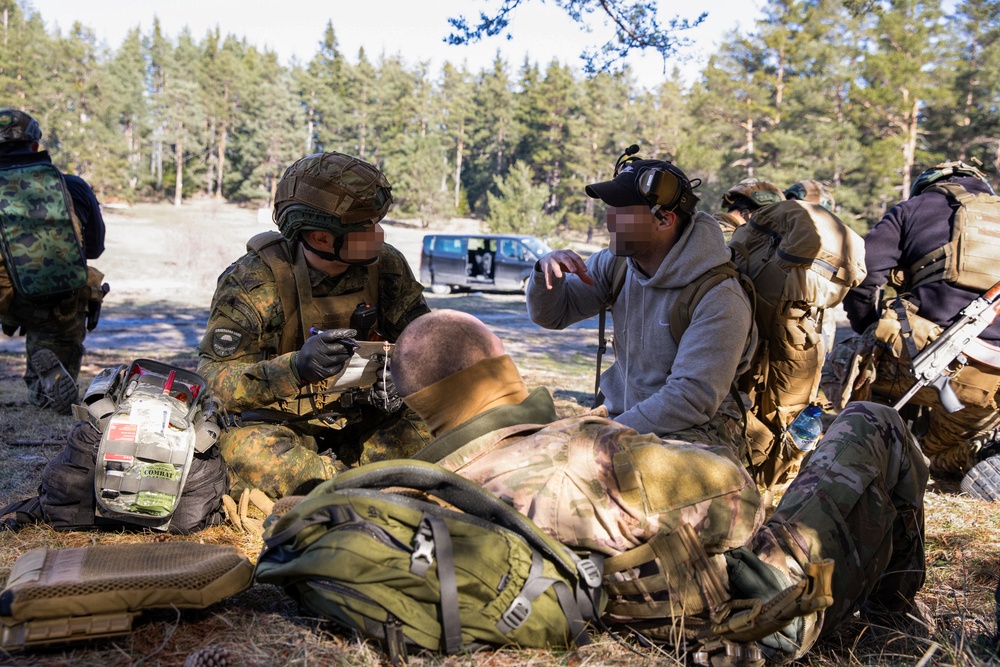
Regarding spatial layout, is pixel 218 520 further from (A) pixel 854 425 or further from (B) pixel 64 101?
(B) pixel 64 101

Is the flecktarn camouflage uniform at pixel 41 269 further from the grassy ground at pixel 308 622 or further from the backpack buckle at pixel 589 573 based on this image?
the backpack buckle at pixel 589 573

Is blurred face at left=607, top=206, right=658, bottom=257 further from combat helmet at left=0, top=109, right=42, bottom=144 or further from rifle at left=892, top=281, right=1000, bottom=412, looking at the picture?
combat helmet at left=0, top=109, right=42, bottom=144

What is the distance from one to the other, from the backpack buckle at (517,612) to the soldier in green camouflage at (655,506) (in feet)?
0.71

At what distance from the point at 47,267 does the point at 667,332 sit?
194 inches

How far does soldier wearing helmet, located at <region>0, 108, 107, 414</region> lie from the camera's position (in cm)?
598

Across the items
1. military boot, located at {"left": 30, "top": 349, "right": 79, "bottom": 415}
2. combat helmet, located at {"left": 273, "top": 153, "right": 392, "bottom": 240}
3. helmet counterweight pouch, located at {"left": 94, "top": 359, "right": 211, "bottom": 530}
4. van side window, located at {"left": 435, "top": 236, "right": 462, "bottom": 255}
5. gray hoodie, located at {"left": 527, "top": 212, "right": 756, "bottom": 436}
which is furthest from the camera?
van side window, located at {"left": 435, "top": 236, "right": 462, "bottom": 255}

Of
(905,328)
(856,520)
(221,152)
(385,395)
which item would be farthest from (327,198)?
(221,152)

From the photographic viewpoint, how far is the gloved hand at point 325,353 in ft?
11.5

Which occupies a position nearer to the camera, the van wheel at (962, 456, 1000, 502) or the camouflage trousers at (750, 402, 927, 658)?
the camouflage trousers at (750, 402, 927, 658)

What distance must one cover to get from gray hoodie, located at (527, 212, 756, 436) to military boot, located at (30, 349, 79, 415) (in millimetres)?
4162

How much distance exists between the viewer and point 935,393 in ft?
17.2

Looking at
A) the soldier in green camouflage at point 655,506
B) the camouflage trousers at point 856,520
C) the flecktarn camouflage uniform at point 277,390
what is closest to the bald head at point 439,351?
the soldier in green camouflage at point 655,506

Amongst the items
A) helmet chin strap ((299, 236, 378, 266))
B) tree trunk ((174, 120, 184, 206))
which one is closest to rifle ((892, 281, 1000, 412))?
helmet chin strap ((299, 236, 378, 266))

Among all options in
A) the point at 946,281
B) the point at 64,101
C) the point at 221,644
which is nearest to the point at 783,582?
the point at 221,644
